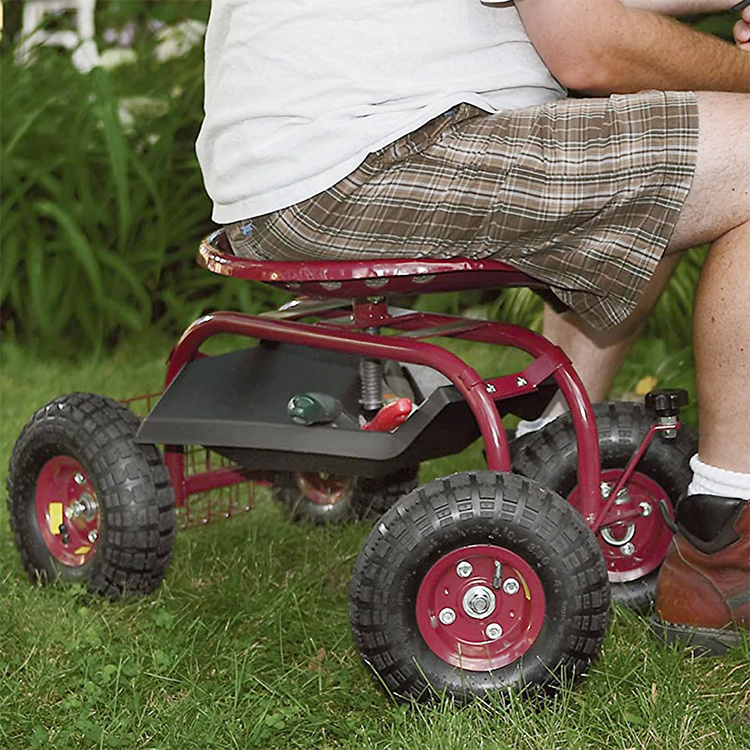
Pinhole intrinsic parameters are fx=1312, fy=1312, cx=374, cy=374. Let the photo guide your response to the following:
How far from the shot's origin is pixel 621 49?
165 cm

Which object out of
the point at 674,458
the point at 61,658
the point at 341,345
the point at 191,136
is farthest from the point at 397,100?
the point at 191,136

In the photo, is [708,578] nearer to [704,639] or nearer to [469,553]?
[704,639]

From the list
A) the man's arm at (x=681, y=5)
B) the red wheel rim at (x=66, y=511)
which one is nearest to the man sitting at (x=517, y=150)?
the man's arm at (x=681, y=5)

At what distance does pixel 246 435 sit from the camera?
6.17ft

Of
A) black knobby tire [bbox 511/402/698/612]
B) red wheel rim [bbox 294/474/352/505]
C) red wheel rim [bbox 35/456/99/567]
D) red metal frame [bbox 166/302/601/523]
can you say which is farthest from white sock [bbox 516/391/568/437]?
red wheel rim [bbox 35/456/99/567]

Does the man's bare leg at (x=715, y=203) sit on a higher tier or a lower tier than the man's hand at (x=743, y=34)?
lower

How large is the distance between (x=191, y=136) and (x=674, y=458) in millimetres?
2381

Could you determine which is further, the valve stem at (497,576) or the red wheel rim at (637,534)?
the red wheel rim at (637,534)

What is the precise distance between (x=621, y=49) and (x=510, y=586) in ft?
2.29

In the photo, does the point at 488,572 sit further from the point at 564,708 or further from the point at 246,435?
the point at 246,435

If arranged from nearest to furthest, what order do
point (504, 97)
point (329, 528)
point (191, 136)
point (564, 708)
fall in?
point (564, 708) < point (504, 97) < point (329, 528) < point (191, 136)

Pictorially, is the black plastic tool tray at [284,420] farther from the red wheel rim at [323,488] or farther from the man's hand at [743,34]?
the man's hand at [743,34]

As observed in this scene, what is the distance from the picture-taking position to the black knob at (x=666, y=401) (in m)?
1.87

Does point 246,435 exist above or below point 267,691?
above
